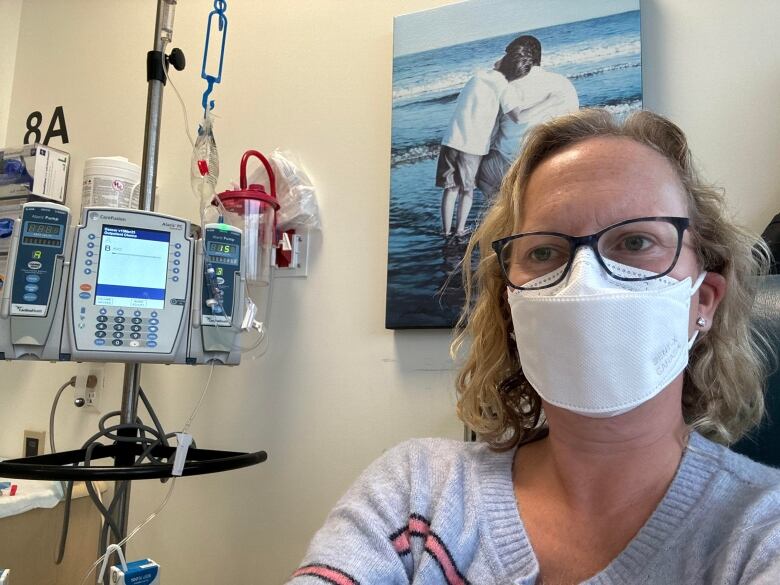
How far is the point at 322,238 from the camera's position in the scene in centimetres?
155

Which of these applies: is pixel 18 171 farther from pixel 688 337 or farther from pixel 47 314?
pixel 688 337

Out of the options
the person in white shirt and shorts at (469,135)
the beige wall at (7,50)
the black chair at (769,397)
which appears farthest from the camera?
the beige wall at (7,50)

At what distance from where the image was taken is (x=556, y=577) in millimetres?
693

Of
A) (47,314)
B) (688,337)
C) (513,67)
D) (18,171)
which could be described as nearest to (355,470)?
(47,314)

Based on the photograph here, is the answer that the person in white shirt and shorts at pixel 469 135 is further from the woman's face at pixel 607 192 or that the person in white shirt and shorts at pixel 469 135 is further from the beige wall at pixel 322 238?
the woman's face at pixel 607 192

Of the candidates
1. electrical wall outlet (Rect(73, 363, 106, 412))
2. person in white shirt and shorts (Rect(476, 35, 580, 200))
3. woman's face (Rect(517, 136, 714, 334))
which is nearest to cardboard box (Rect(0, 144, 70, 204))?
electrical wall outlet (Rect(73, 363, 106, 412))

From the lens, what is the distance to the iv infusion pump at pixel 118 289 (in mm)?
1096

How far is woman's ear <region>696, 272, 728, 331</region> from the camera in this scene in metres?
0.78

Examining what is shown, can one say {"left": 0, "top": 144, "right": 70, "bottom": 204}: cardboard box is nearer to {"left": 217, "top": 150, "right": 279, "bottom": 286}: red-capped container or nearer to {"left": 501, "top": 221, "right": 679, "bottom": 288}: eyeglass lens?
→ {"left": 217, "top": 150, "right": 279, "bottom": 286}: red-capped container

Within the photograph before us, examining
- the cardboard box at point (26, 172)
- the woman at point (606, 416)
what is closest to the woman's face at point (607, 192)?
the woman at point (606, 416)

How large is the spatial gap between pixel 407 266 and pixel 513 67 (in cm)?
52

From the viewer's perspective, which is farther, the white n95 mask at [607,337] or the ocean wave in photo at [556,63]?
the ocean wave in photo at [556,63]

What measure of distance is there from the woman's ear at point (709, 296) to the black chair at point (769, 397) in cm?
12

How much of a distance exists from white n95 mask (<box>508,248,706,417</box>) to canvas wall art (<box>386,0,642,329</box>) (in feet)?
2.02
